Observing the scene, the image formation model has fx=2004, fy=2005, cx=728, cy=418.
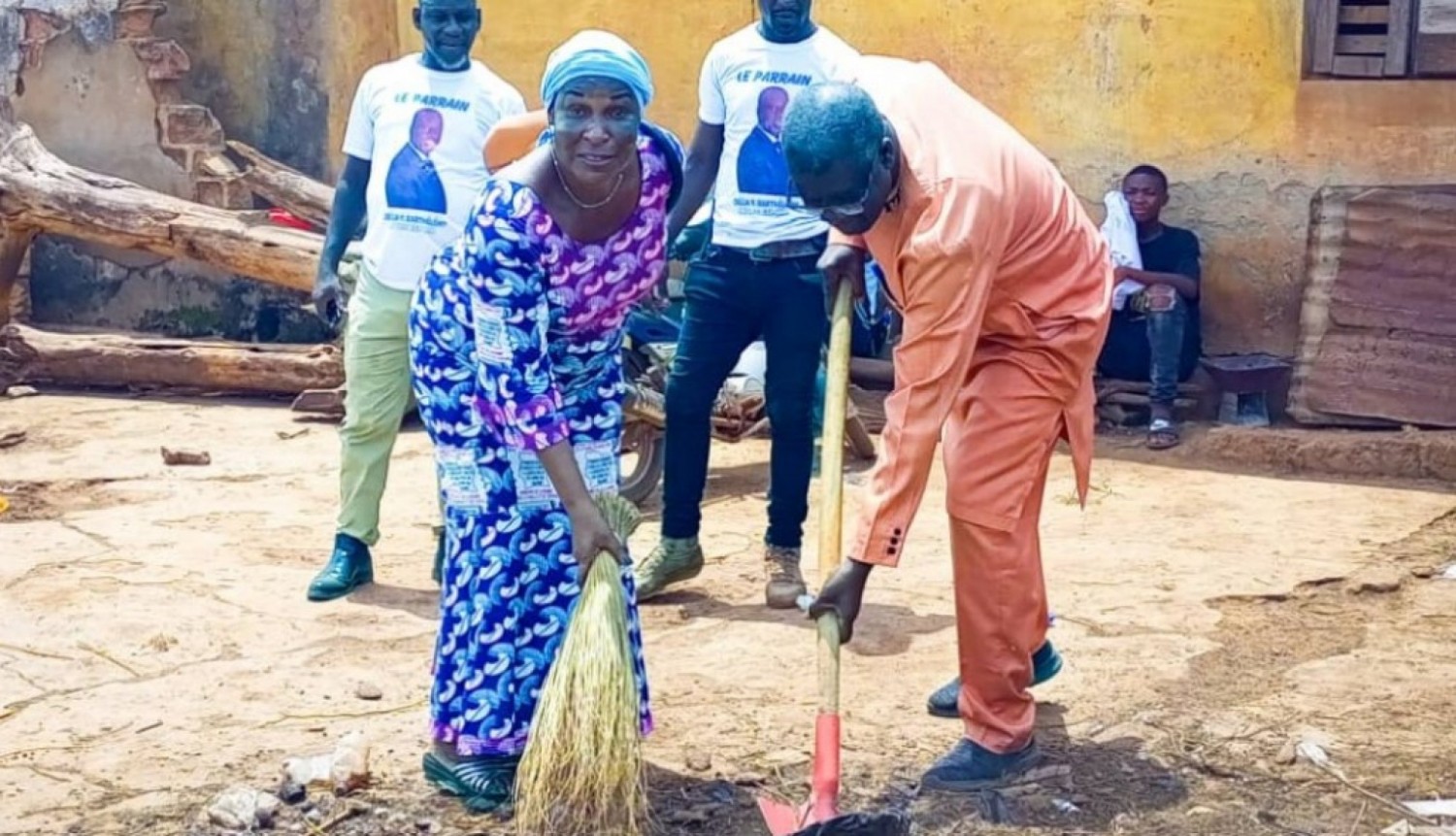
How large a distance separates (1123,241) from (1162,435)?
86cm

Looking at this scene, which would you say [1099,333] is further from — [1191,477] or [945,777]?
[1191,477]

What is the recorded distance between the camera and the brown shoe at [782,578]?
590 centimetres

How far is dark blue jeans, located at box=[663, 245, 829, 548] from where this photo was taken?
19.0 ft

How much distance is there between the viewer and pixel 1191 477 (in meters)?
7.93

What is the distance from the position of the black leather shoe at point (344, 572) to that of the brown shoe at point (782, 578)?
1.28 meters

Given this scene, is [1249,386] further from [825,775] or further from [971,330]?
[825,775]

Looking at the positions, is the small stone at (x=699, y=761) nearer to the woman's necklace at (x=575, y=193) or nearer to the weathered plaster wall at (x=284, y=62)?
the woman's necklace at (x=575, y=193)

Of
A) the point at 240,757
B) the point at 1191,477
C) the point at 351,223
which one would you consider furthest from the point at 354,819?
the point at 1191,477

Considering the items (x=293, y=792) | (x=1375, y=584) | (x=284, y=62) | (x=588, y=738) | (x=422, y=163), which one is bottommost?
(x=293, y=792)

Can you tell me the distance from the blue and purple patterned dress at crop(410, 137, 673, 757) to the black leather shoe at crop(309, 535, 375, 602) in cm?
186

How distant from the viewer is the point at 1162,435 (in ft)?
27.7

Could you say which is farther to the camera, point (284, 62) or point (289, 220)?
point (284, 62)

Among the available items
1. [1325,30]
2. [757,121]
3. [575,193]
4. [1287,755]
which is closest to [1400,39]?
[1325,30]

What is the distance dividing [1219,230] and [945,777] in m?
4.97
